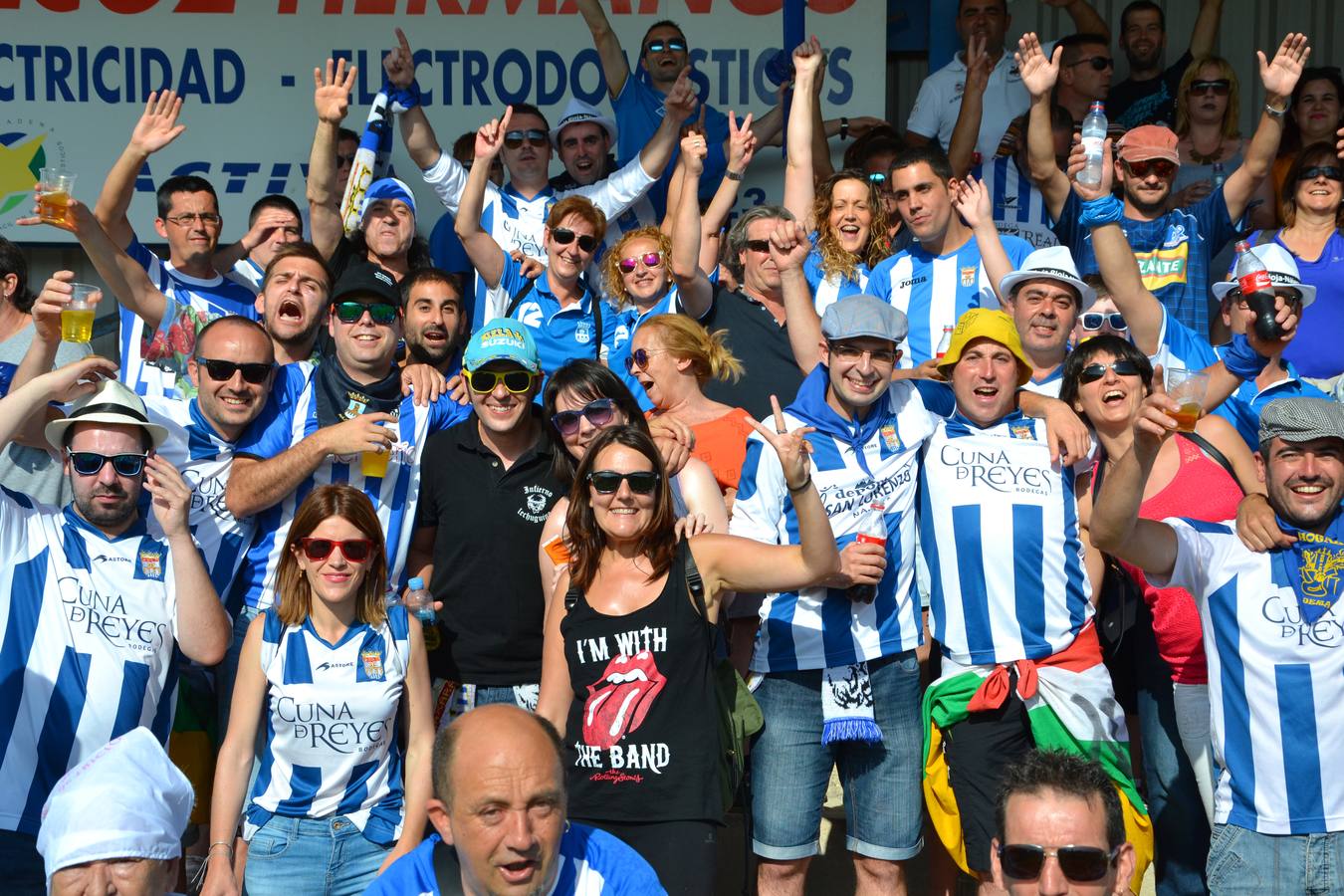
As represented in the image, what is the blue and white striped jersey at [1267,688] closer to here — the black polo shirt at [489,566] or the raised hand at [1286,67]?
the black polo shirt at [489,566]

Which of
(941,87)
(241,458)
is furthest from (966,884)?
(941,87)

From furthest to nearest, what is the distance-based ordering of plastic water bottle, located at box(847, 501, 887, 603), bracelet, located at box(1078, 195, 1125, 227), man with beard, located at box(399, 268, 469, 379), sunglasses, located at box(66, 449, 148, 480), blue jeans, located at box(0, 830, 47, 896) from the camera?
man with beard, located at box(399, 268, 469, 379)
bracelet, located at box(1078, 195, 1125, 227)
plastic water bottle, located at box(847, 501, 887, 603)
sunglasses, located at box(66, 449, 148, 480)
blue jeans, located at box(0, 830, 47, 896)

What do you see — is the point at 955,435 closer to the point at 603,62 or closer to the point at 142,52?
the point at 603,62

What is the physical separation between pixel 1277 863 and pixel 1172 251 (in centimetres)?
298

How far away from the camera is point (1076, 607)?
4328 mm

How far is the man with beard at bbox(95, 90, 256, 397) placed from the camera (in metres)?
5.82

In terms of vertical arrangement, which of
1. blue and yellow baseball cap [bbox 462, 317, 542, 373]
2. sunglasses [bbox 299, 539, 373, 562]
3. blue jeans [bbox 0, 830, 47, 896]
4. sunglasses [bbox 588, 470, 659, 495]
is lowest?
blue jeans [bbox 0, 830, 47, 896]

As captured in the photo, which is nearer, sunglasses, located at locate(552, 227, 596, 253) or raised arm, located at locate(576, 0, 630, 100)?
sunglasses, located at locate(552, 227, 596, 253)

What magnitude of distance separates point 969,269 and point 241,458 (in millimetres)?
2811

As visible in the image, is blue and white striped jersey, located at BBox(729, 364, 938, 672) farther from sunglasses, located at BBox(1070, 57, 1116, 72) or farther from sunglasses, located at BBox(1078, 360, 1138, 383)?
sunglasses, located at BBox(1070, 57, 1116, 72)

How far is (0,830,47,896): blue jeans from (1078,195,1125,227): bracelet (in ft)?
12.2

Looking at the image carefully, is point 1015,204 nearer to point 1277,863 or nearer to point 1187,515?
point 1187,515

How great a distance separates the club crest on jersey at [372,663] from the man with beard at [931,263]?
2.51m

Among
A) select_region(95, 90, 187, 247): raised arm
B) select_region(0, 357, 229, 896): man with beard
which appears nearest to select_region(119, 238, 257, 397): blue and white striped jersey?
select_region(95, 90, 187, 247): raised arm
